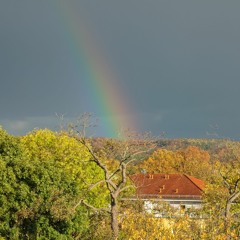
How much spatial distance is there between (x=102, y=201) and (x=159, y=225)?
30.6 metres

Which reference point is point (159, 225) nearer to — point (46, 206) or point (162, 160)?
point (46, 206)

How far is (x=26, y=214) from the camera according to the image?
98.9 ft

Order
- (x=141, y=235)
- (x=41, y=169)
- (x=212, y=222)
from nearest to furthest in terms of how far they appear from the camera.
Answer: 1. (x=141, y=235)
2. (x=212, y=222)
3. (x=41, y=169)

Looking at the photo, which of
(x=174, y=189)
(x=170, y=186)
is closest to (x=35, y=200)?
(x=174, y=189)

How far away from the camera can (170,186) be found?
72.6 meters

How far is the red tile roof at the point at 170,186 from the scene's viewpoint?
69938 mm

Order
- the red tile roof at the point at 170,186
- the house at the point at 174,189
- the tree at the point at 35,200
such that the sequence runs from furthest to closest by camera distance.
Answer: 1. the red tile roof at the point at 170,186
2. the house at the point at 174,189
3. the tree at the point at 35,200

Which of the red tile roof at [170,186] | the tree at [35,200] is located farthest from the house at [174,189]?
the tree at [35,200]

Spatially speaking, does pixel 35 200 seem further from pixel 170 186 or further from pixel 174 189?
pixel 170 186

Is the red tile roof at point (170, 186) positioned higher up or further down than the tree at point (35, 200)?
higher up

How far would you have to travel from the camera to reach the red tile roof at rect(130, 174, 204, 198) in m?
69.9

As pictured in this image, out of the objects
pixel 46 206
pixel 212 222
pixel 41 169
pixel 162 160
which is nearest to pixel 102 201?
pixel 41 169

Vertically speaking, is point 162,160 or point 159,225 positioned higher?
point 162,160

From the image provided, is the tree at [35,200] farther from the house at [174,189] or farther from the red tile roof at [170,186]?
the red tile roof at [170,186]
